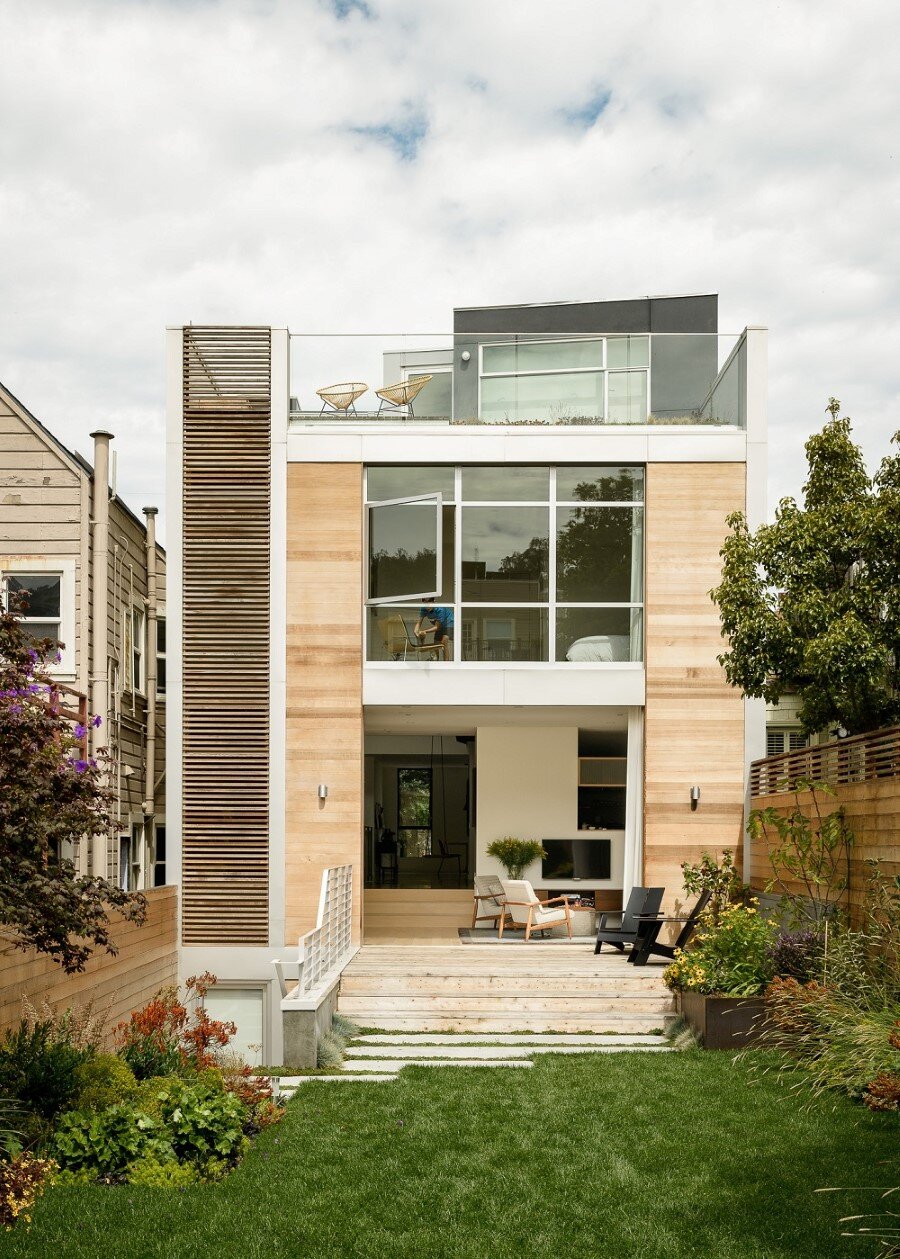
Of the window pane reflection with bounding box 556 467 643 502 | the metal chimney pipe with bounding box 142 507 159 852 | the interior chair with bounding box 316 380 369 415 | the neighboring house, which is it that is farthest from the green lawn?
the metal chimney pipe with bounding box 142 507 159 852

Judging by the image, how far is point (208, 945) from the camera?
14750 millimetres

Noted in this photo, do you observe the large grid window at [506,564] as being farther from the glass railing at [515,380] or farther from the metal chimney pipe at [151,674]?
the metal chimney pipe at [151,674]

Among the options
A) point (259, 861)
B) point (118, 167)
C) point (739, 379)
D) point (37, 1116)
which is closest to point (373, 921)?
point (259, 861)

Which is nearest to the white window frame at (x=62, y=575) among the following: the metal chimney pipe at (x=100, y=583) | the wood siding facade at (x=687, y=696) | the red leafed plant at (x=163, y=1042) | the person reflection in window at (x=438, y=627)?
the metal chimney pipe at (x=100, y=583)

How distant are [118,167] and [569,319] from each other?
35.0 ft

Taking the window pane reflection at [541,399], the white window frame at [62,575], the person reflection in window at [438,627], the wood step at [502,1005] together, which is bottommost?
the wood step at [502,1005]

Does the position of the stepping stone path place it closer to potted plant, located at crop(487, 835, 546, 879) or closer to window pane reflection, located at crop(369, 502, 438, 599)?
potted plant, located at crop(487, 835, 546, 879)

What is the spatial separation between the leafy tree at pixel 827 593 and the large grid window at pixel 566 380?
2.92 meters

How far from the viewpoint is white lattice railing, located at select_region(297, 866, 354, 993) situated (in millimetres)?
10842

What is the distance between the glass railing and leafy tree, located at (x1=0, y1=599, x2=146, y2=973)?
29.7 feet

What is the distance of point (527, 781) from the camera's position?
17.5m

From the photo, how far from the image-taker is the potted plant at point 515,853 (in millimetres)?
16969

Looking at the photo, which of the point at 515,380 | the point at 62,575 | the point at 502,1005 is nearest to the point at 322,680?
the point at 62,575

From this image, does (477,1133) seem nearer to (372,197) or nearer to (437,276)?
(372,197)
